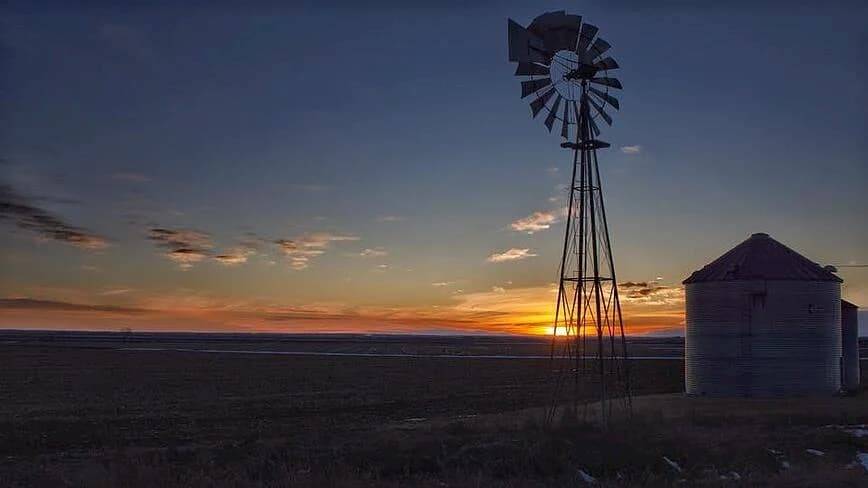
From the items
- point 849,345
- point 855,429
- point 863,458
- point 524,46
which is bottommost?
point 863,458

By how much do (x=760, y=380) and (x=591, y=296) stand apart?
47.2ft

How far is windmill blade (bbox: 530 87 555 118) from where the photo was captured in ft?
93.6

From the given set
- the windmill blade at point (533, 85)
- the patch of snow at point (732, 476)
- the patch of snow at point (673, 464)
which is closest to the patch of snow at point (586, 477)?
the patch of snow at point (673, 464)

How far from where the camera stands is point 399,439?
23703 millimetres

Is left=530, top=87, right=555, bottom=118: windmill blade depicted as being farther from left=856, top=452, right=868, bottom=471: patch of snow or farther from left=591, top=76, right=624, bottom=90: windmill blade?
left=856, top=452, right=868, bottom=471: patch of snow

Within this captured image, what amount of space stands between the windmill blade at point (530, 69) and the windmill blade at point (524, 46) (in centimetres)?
20

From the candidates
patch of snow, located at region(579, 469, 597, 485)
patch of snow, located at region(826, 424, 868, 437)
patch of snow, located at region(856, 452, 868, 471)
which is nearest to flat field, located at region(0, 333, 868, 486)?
patch of snow, located at region(579, 469, 597, 485)

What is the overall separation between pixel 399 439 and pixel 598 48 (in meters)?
14.4

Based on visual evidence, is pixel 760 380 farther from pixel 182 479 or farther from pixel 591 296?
pixel 182 479

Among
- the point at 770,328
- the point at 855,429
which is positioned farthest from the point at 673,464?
the point at 770,328

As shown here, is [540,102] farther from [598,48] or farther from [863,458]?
[863,458]

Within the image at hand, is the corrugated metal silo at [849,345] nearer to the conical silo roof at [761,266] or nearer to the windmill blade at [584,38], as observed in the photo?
the conical silo roof at [761,266]

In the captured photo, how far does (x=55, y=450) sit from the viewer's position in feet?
77.2

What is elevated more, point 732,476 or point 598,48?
point 598,48
